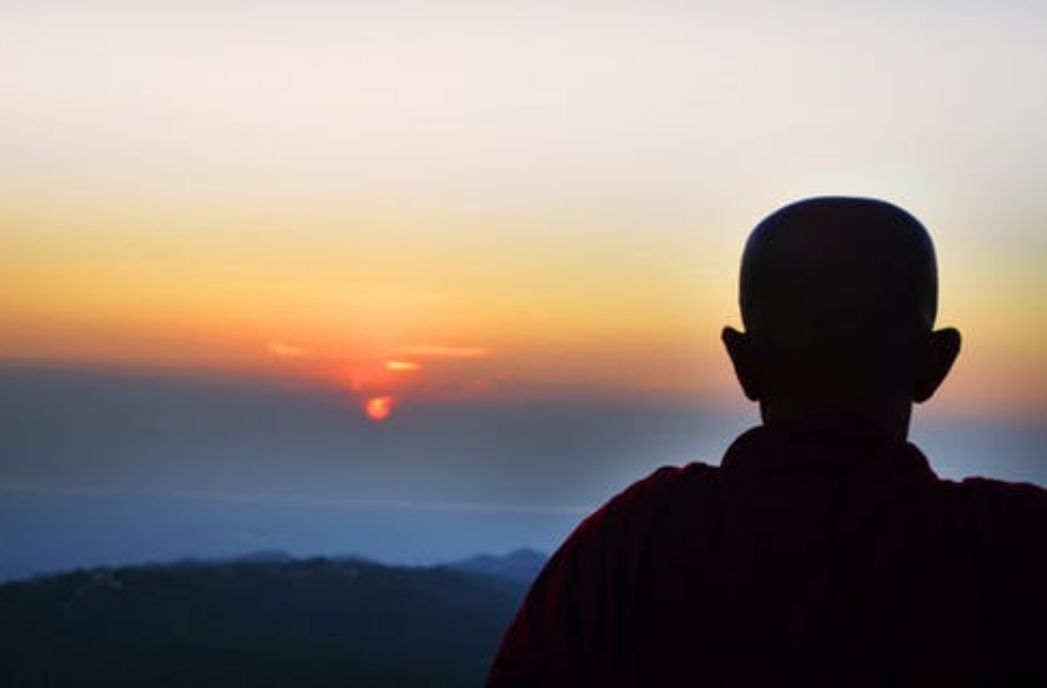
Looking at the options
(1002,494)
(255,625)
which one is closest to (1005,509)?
(1002,494)

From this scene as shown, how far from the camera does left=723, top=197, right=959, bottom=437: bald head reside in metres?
2.47

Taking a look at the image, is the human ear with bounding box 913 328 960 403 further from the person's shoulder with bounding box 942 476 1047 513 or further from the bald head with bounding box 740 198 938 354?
the person's shoulder with bounding box 942 476 1047 513

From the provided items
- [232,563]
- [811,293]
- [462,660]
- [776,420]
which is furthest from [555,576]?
[232,563]

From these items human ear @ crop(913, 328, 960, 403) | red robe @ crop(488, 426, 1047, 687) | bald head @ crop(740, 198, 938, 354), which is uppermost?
bald head @ crop(740, 198, 938, 354)

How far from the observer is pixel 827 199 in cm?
252

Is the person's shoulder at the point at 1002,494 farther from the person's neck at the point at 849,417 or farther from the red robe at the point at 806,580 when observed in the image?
the person's neck at the point at 849,417

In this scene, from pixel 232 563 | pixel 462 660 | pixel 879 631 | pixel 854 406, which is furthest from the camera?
pixel 232 563

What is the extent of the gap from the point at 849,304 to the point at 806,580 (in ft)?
1.36

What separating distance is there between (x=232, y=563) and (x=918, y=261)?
19014 mm

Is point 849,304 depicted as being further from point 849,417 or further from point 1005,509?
point 1005,509

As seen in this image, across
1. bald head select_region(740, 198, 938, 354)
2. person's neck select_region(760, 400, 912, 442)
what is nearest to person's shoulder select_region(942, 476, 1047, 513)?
person's neck select_region(760, 400, 912, 442)

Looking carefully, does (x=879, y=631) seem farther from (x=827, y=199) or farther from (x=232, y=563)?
(x=232, y=563)

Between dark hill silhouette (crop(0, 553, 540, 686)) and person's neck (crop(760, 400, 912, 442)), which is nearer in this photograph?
person's neck (crop(760, 400, 912, 442))

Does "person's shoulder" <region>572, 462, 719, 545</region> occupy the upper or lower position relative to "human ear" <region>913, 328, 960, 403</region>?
lower
